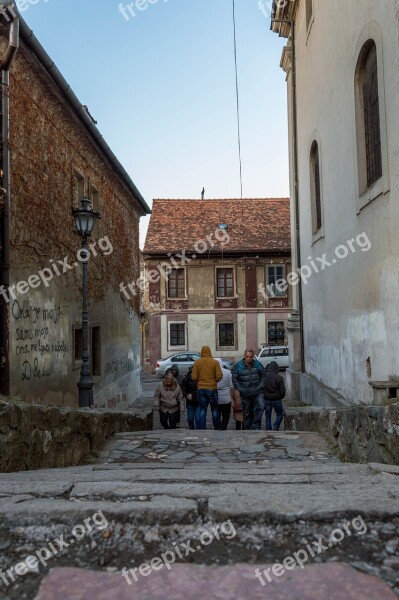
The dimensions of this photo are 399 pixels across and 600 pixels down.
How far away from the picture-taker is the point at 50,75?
8.25m

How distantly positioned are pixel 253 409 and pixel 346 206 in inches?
168

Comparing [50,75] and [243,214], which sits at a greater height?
[243,214]

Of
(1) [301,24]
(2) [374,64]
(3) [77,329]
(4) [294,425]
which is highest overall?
(1) [301,24]

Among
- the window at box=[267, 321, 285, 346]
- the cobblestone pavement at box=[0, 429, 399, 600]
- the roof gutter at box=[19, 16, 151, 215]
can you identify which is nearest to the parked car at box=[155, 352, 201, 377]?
the window at box=[267, 321, 285, 346]

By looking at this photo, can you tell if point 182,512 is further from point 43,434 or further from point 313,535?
point 43,434

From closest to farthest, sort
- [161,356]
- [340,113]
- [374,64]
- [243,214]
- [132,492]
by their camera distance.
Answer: [132,492] → [374,64] → [340,113] → [161,356] → [243,214]

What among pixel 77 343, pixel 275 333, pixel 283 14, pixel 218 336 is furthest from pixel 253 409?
pixel 275 333

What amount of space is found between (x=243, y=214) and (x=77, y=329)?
74.3ft

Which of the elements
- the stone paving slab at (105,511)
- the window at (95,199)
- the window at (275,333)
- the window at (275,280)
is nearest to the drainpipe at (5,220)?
the window at (95,199)

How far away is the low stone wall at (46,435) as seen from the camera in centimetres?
421

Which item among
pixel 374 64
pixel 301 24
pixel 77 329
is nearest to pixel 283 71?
pixel 301 24

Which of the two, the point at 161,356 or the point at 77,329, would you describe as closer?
the point at 77,329

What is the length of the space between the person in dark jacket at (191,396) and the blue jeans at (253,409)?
946 mm

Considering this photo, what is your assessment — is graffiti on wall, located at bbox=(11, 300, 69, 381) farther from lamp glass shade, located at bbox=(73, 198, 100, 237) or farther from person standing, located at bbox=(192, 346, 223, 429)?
person standing, located at bbox=(192, 346, 223, 429)
